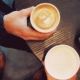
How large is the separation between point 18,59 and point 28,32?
30.6 inches

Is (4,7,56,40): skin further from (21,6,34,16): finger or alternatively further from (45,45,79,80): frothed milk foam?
(45,45,79,80): frothed milk foam

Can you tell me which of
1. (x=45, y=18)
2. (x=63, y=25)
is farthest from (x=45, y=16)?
(x=63, y=25)

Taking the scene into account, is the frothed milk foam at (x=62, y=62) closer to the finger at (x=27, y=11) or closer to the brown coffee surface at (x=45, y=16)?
the brown coffee surface at (x=45, y=16)

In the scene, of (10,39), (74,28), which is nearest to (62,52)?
(74,28)

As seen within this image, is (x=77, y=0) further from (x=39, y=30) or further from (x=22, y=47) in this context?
(x=22, y=47)

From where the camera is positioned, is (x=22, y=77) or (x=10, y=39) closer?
(x=10, y=39)

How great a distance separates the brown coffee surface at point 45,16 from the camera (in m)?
0.92

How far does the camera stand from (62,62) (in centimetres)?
91

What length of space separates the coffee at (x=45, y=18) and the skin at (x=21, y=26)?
5 cm

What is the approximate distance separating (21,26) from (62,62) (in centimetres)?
29

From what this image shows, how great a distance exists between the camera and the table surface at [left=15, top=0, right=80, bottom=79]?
1013 millimetres

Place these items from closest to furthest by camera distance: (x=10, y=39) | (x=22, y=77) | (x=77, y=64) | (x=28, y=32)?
1. (x=77, y=64)
2. (x=28, y=32)
3. (x=10, y=39)
4. (x=22, y=77)

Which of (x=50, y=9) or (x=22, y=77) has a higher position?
(x=50, y=9)

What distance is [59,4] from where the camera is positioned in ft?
3.55
